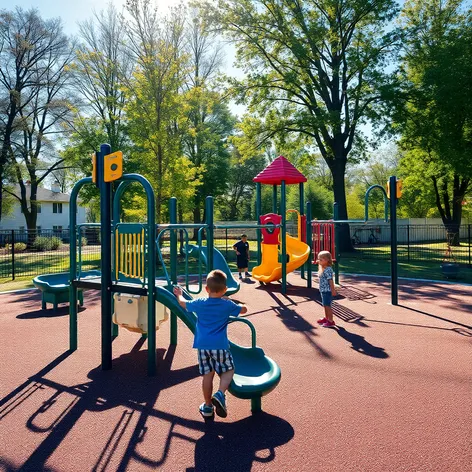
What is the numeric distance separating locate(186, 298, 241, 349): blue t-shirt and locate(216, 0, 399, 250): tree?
1900 cm

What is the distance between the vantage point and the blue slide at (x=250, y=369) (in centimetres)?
367

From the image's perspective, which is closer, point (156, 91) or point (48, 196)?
point (156, 91)

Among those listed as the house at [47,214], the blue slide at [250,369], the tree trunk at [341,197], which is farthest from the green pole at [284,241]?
the house at [47,214]

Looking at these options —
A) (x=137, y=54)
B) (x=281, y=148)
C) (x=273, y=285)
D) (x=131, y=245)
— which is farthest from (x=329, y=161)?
(x=131, y=245)

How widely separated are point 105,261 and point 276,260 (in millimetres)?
7012

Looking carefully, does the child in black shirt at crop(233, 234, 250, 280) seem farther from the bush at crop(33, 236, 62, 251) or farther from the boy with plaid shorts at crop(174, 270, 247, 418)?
the bush at crop(33, 236, 62, 251)

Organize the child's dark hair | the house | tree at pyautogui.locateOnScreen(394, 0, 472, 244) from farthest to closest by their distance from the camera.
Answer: the house < tree at pyautogui.locateOnScreen(394, 0, 472, 244) < the child's dark hair

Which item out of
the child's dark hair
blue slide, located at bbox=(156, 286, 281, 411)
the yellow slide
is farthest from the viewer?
the yellow slide

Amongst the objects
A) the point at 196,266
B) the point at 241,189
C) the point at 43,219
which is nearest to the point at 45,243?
the point at 196,266

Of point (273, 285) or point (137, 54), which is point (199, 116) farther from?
point (273, 285)

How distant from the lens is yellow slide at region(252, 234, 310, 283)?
11109 mm

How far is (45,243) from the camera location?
21.2 meters

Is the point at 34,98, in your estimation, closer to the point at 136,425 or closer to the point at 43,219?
the point at 43,219

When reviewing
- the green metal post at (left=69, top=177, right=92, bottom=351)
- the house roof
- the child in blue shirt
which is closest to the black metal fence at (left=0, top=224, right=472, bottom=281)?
the green metal post at (left=69, top=177, right=92, bottom=351)
